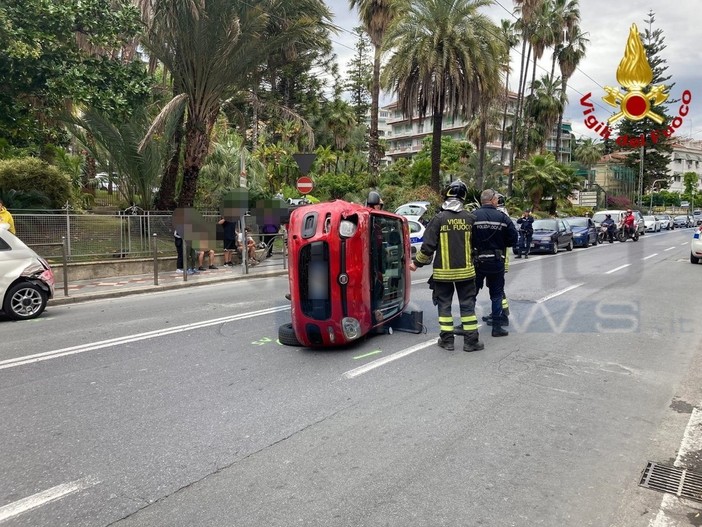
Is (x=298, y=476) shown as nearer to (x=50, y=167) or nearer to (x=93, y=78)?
(x=93, y=78)

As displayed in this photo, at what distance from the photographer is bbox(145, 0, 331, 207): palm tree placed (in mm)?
15773

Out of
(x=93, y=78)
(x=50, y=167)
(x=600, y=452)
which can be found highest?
(x=93, y=78)

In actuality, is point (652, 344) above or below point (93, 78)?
below

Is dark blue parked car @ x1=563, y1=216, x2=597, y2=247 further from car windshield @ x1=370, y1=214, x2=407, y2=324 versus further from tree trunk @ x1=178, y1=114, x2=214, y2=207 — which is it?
car windshield @ x1=370, y1=214, x2=407, y2=324

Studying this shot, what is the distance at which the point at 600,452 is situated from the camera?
412 centimetres

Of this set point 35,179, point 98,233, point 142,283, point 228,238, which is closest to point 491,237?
point 142,283

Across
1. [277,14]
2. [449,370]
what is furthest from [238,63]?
[449,370]

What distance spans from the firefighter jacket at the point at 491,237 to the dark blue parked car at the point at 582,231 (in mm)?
20258

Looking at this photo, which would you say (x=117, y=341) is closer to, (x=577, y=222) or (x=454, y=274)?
(x=454, y=274)

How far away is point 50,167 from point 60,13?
5.93 m

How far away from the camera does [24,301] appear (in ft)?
29.8

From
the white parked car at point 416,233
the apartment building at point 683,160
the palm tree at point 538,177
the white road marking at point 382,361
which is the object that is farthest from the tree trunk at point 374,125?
the apartment building at point 683,160

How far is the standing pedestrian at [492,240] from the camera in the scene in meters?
7.30

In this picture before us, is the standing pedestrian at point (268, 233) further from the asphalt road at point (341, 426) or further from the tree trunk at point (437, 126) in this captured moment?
the tree trunk at point (437, 126)
